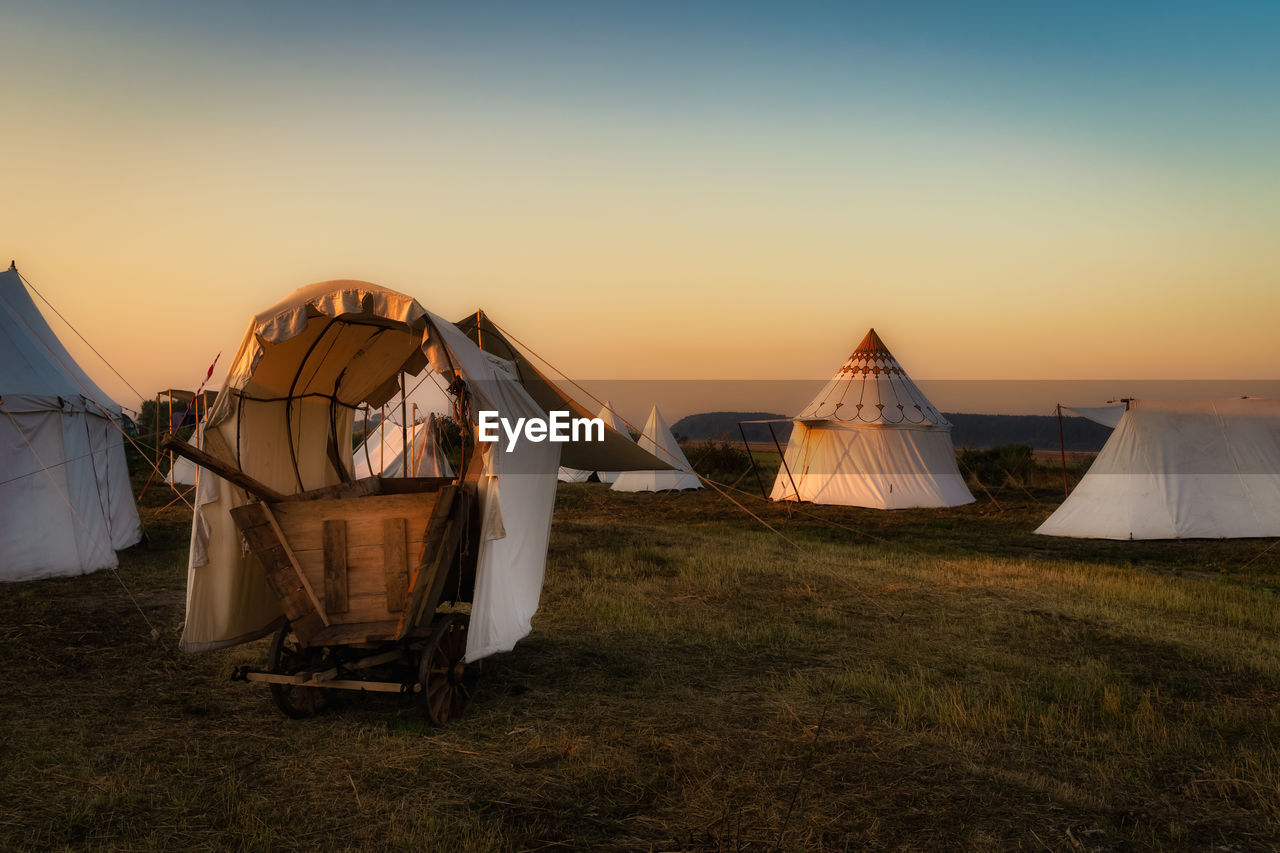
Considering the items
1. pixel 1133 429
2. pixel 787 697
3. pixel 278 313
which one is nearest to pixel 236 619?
pixel 278 313

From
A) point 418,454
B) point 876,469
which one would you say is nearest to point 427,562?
point 418,454

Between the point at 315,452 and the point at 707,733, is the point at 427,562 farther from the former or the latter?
the point at 315,452

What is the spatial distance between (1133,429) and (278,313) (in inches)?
594

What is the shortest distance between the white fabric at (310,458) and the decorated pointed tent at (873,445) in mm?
16287

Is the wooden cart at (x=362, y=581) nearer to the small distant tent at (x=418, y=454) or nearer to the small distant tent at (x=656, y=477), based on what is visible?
the small distant tent at (x=418, y=454)

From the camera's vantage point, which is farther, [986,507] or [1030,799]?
[986,507]

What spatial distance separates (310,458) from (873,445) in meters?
17.8

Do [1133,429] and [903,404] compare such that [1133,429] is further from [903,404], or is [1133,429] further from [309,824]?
[309,824]

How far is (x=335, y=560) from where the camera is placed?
538cm

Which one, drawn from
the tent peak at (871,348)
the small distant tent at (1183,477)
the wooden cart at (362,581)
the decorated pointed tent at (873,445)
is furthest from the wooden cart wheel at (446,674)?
the tent peak at (871,348)

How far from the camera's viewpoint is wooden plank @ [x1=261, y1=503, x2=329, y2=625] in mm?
5258

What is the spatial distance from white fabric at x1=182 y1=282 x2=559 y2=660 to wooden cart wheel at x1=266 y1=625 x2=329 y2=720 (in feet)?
1.50

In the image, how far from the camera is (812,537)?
1552cm

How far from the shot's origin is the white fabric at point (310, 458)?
5.43m
